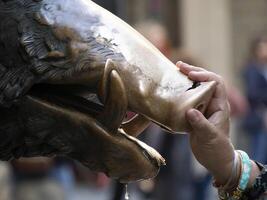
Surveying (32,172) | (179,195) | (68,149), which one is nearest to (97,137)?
(68,149)

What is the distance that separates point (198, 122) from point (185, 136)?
4.26 meters

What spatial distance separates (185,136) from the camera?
6320 millimetres

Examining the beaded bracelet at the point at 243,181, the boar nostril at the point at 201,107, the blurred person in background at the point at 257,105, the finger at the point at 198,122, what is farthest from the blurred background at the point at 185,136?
the boar nostril at the point at 201,107

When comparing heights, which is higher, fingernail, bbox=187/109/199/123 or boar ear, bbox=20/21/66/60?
boar ear, bbox=20/21/66/60

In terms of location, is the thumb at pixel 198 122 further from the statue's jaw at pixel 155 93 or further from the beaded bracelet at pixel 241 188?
A: the beaded bracelet at pixel 241 188

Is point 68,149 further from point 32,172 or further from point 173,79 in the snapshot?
point 32,172

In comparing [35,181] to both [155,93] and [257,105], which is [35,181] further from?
[155,93]

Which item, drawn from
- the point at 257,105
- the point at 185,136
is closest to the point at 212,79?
the point at 185,136

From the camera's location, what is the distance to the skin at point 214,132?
6.82 feet

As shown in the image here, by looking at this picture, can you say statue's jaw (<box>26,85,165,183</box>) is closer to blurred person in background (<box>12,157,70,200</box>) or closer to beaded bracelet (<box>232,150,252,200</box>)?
beaded bracelet (<box>232,150,252,200</box>)

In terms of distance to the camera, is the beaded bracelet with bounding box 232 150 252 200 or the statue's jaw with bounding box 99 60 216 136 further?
the beaded bracelet with bounding box 232 150 252 200

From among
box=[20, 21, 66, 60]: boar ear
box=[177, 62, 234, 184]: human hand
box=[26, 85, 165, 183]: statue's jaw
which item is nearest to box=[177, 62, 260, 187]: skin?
box=[177, 62, 234, 184]: human hand

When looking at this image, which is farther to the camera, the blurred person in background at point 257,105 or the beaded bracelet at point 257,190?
the blurred person in background at point 257,105

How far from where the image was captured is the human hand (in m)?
2.08
